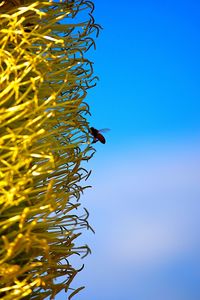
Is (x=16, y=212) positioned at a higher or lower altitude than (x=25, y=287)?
higher

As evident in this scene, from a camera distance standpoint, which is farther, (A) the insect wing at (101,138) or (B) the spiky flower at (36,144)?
(A) the insect wing at (101,138)

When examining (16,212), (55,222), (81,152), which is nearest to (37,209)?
(16,212)

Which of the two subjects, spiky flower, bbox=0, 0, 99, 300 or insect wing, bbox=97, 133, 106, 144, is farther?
insect wing, bbox=97, 133, 106, 144

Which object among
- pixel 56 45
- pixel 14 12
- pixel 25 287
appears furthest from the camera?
pixel 56 45

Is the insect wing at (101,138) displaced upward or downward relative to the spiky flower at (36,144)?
upward

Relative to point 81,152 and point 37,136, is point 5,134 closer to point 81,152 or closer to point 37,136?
point 37,136

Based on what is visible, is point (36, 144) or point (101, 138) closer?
point (36, 144)

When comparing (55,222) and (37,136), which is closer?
(37,136)

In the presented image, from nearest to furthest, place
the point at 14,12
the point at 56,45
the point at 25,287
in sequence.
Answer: the point at 25,287 → the point at 14,12 → the point at 56,45
